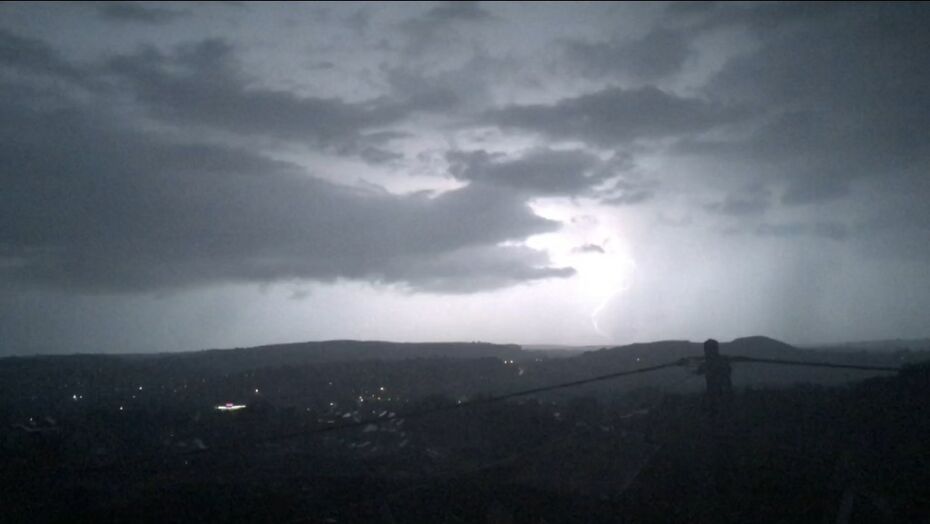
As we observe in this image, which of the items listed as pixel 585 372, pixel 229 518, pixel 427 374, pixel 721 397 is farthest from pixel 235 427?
pixel 585 372

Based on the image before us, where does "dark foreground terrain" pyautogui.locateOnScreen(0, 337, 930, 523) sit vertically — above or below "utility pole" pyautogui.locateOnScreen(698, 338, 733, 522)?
below

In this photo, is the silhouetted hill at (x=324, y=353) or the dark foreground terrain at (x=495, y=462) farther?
the silhouetted hill at (x=324, y=353)

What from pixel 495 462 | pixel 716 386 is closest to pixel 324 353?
pixel 495 462

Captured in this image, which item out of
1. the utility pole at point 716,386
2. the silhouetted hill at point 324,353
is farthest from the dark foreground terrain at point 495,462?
the silhouetted hill at point 324,353

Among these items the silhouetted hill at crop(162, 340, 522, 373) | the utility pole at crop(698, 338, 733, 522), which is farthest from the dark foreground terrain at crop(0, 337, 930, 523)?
the silhouetted hill at crop(162, 340, 522, 373)

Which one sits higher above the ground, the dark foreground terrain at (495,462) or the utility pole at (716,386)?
the utility pole at (716,386)

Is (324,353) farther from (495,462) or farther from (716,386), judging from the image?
(716,386)

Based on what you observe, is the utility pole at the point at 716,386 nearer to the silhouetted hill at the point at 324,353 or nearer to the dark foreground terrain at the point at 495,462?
the dark foreground terrain at the point at 495,462

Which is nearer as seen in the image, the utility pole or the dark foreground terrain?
the utility pole

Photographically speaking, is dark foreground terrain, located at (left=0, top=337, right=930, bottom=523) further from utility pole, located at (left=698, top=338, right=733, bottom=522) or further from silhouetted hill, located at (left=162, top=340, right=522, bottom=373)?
silhouetted hill, located at (left=162, top=340, right=522, bottom=373)

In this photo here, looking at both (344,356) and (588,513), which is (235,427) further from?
(344,356)

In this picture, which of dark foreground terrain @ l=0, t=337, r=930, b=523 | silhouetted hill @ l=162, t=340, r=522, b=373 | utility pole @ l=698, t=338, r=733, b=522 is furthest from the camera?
silhouetted hill @ l=162, t=340, r=522, b=373
